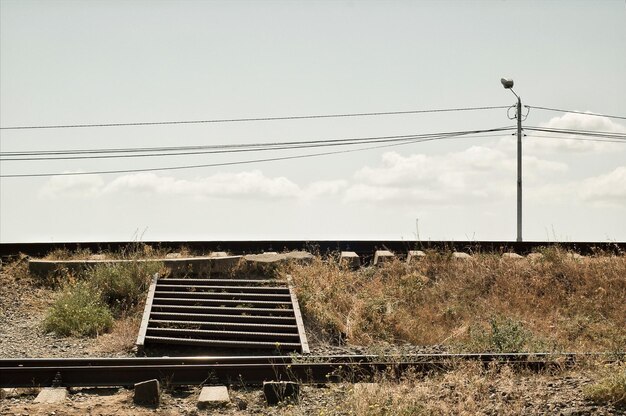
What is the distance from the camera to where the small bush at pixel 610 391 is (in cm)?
664

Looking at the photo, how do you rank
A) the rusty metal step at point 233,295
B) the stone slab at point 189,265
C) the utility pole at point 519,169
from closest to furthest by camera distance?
the rusty metal step at point 233,295
the stone slab at point 189,265
the utility pole at point 519,169

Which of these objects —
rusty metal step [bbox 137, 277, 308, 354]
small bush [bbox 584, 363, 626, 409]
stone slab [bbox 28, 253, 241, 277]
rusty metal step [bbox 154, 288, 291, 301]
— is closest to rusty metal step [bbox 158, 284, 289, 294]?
rusty metal step [bbox 137, 277, 308, 354]

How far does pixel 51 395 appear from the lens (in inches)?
288

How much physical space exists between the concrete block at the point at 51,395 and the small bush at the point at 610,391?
543 cm

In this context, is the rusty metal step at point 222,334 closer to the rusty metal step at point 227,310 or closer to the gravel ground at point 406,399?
the rusty metal step at point 227,310

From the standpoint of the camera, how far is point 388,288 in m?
12.8

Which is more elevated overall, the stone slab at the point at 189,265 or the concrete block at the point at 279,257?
the concrete block at the point at 279,257

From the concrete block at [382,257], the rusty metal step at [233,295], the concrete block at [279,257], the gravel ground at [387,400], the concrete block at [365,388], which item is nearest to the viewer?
the gravel ground at [387,400]

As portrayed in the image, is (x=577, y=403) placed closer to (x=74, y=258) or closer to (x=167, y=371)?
(x=167, y=371)

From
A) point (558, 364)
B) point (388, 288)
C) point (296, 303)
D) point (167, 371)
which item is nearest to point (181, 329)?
point (296, 303)

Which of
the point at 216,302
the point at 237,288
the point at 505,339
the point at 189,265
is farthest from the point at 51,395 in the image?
the point at 189,265

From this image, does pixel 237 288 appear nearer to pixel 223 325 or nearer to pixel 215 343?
pixel 223 325

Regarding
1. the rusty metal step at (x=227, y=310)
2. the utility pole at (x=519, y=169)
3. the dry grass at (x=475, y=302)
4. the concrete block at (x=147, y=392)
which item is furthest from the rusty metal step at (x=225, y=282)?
the utility pole at (x=519, y=169)

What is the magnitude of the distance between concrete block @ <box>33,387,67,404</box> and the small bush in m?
5.43
